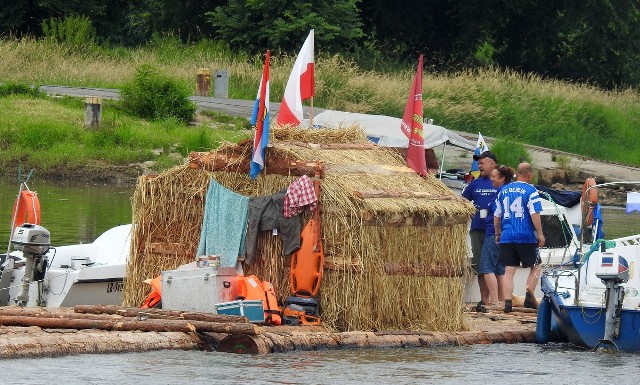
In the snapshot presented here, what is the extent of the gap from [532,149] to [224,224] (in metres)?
26.0

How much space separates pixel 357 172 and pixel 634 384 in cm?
380

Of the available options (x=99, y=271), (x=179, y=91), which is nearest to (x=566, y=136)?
(x=179, y=91)

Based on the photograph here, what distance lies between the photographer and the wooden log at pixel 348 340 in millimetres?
13586

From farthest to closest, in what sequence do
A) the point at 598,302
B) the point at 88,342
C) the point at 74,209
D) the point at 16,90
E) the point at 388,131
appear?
the point at 16,90
the point at 74,209
the point at 388,131
the point at 598,302
the point at 88,342

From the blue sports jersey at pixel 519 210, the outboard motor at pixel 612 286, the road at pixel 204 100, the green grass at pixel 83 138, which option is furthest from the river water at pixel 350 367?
the road at pixel 204 100

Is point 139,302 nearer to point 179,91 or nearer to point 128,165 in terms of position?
point 128,165

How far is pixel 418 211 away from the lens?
1509 cm

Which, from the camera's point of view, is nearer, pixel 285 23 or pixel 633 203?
pixel 633 203

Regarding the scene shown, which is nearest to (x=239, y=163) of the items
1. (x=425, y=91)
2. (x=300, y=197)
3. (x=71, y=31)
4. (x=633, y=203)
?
(x=300, y=197)

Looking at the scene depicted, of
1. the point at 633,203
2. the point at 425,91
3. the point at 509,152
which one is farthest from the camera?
the point at 425,91

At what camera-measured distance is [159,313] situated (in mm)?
14188

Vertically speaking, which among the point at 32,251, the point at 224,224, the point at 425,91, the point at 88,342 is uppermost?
the point at 425,91

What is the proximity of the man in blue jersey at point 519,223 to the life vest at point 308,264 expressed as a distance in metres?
2.81

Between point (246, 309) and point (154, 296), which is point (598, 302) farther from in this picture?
point (154, 296)
